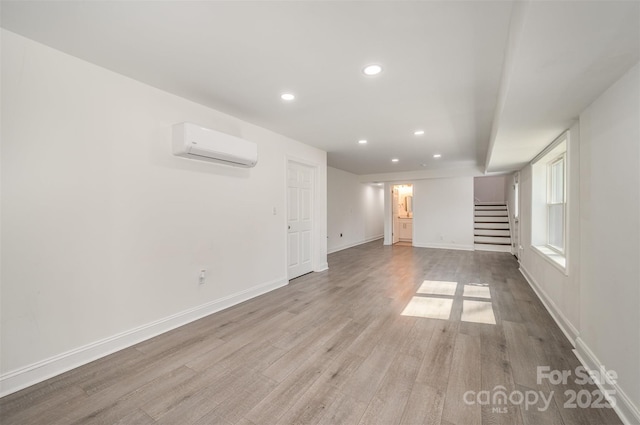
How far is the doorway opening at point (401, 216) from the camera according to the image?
9.42 meters

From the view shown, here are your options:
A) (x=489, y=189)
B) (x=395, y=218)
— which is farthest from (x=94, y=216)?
(x=489, y=189)

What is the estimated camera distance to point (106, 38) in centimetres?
187

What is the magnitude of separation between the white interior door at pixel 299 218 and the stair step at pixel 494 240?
17.6 ft

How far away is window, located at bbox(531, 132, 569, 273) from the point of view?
3432 millimetres

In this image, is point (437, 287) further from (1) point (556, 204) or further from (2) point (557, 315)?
(1) point (556, 204)

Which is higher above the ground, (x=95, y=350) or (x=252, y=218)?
(x=252, y=218)

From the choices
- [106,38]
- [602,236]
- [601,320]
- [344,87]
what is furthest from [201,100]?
[601,320]

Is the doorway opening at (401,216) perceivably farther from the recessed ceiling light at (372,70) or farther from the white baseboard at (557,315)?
the recessed ceiling light at (372,70)

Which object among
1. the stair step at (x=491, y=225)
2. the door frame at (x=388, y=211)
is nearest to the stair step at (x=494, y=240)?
the stair step at (x=491, y=225)

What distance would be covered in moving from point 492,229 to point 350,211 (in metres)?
4.13

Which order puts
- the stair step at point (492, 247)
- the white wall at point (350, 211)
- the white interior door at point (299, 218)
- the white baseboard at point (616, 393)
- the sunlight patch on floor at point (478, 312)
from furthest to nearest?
the white wall at point (350, 211) < the stair step at point (492, 247) < the white interior door at point (299, 218) < the sunlight patch on floor at point (478, 312) < the white baseboard at point (616, 393)

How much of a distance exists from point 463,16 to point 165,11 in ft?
5.77

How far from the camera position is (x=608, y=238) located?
5.99 ft

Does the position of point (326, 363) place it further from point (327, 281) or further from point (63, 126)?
point (63, 126)
